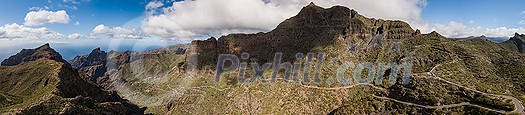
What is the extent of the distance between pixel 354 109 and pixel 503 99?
49.1 metres

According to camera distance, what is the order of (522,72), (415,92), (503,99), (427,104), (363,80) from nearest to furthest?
1. (503,99)
2. (427,104)
3. (415,92)
4. (522,72)
5. (363,80)

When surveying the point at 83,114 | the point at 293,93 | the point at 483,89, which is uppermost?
the point at 483,89

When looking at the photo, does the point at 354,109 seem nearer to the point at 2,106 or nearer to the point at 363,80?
the point at 363,80

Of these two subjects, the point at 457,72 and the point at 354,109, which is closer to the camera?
the point at 354,109

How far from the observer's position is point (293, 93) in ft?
600

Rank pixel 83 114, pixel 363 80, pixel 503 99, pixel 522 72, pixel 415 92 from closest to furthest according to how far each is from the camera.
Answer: pixel 503 99 < pixel 415 92 < pixel 522 72 < pixel 83 114 < pixel 363 80

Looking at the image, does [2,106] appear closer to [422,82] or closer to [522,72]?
[422,82]

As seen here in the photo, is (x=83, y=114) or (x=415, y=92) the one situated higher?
(x=415, y=92)

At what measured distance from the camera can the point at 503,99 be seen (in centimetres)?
11781

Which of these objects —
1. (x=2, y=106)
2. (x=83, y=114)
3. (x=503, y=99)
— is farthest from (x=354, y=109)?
(x=2, y=106)

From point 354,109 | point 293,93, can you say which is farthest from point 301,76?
point 354,109

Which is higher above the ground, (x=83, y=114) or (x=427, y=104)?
(x=427, y=104)

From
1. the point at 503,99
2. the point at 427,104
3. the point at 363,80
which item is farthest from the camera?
the point at 363,80

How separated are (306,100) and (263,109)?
21.8m
